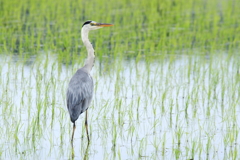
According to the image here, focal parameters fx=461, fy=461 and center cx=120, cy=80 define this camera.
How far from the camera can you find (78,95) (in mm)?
5938

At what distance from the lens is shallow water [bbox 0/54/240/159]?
216 inches

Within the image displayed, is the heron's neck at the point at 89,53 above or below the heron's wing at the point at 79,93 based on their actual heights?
above

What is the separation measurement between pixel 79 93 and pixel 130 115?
31.9 inches

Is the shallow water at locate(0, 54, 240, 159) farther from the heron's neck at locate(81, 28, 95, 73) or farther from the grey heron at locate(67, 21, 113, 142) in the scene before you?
the heron's neck at locate(81, 28, 95, 73)

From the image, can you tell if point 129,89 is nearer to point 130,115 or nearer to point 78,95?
point 130,115

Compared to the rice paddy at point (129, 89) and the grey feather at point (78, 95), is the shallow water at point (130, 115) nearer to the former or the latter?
the rice paddy at point (129, 89)

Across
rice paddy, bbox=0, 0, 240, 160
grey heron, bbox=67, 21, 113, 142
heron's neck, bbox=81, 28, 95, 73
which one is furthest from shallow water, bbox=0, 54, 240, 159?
heron's neck, bbox=81, 28, 95, 73

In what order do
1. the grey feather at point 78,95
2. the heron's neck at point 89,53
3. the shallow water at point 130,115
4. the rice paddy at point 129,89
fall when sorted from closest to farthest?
the shallow water at point 130,115
the rice paddy at point 129,89
the grey feather at point 78,95
the heron's neck at point 89,53

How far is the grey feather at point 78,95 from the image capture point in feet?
19.1

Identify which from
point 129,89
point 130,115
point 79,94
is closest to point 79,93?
point 79,94

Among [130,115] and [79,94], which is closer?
[79,94]

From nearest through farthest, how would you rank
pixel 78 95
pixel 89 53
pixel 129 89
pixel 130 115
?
pixel 78 95 < pixel 130 115 < pixel 89 53 < pixel 129 89

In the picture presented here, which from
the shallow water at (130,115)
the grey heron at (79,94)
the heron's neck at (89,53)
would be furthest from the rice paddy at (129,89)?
the heron's neck at (89,53)

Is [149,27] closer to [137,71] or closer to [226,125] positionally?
[137,71]
